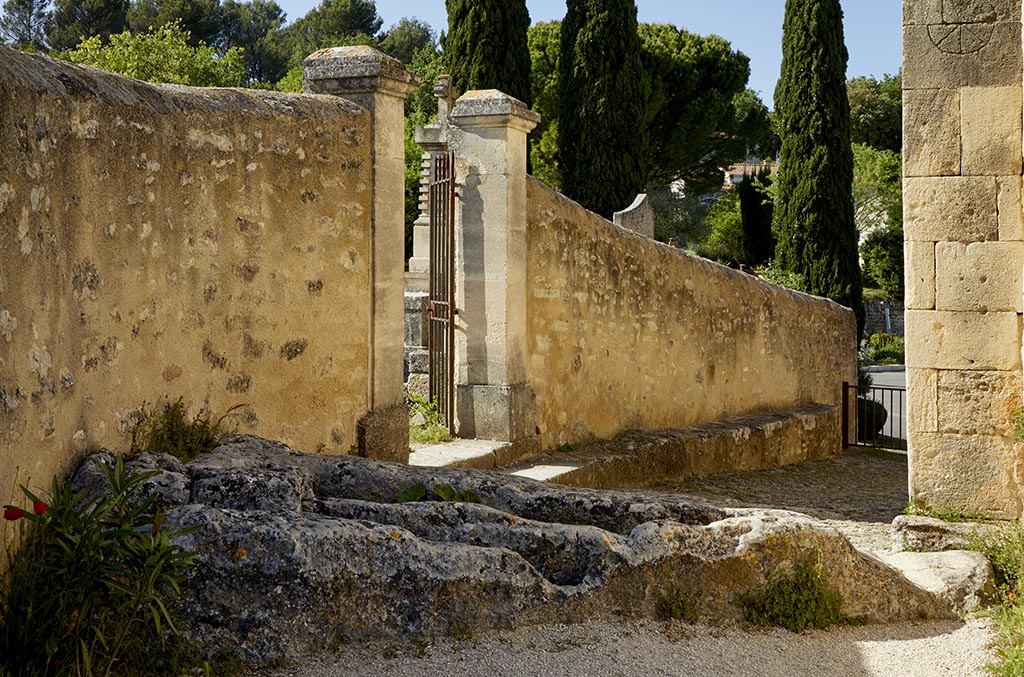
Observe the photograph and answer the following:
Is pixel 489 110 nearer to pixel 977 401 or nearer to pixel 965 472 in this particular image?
pixel 977 401

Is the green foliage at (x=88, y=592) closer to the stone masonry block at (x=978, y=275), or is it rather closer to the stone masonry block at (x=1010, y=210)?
the stone masonry block at (x=978, y=275)

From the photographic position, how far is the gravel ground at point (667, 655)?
10.9 ft

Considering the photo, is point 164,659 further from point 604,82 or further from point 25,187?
point 604,82

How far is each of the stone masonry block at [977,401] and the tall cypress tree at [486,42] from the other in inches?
658

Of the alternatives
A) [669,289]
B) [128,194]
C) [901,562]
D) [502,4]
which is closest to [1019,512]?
[901,562]

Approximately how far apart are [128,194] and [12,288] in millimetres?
1031

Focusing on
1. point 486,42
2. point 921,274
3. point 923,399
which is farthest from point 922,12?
point 486,42

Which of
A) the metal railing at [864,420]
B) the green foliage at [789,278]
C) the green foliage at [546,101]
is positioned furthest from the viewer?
the green foliage at [546,101]

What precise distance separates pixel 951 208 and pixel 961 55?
74 cm

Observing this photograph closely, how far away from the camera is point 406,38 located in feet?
174

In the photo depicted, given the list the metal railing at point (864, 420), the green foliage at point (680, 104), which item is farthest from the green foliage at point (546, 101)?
the metal railing at point (864, 420)

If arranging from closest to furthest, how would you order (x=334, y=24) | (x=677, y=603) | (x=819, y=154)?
(x=677, y=603), (x=819, y=154), (x=334, y=24)

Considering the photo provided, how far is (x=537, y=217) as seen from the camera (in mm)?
8211

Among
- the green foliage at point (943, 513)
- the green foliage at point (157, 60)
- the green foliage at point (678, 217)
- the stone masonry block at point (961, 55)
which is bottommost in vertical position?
the green foliage at point (943, 513)
